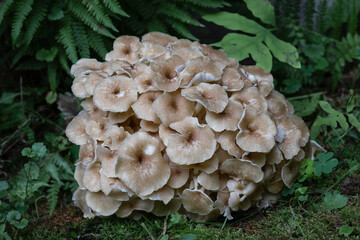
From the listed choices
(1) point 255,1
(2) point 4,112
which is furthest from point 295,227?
(2) point 4,112

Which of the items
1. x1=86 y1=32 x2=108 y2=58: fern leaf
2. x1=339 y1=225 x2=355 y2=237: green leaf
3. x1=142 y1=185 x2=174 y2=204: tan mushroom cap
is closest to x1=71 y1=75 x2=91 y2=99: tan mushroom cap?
x1=86 y1=32 x2=108 y2=58: fern leaf

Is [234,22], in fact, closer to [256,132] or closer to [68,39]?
[256,132]

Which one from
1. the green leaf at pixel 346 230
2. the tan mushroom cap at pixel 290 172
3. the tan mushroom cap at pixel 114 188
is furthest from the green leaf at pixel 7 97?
the green leaf at pixel 346 230

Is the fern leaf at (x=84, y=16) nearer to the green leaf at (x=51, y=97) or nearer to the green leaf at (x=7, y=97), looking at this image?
the green leaf at (x=51, y=97)

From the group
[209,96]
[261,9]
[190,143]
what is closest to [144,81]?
[209,96]

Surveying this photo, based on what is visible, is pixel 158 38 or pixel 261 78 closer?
pixel 261 78

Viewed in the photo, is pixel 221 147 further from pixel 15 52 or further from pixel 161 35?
pixel 15 52
